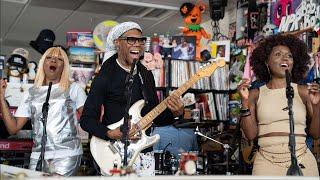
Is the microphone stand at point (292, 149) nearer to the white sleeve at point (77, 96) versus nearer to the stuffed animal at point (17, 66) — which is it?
the white sleeve at point (77, 96)

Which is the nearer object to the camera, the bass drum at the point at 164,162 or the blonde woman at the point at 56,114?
the blonde woman at the point at 56,114

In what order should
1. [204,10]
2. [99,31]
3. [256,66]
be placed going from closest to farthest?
[256,66] → [99,31] → [204,10]

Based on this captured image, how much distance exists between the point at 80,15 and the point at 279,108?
5.30 m

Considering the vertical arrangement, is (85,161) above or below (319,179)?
below

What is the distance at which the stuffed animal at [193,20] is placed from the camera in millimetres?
5492

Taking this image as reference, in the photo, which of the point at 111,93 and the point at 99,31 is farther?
the point at 99,31

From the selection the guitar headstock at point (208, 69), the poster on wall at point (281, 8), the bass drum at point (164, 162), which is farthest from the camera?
the poster on wall at point (281, 8)

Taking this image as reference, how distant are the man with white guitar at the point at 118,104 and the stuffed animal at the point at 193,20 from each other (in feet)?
10.1

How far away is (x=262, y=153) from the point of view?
2209 mm

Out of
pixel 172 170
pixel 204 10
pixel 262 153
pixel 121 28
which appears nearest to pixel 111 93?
pixel 121 28

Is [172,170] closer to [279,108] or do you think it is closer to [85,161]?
[85,161]

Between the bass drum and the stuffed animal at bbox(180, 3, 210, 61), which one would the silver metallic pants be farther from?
the stuffed animal at bbox(180, 3, 210, 61)

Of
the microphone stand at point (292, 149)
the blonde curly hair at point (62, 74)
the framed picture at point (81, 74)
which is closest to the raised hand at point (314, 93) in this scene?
the microphone stand at point (292, 149)

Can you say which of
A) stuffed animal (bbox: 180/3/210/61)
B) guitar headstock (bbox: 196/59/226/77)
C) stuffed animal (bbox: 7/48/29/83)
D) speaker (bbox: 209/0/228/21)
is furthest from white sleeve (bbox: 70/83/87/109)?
speaker (bbox: 209/0/228/21)
